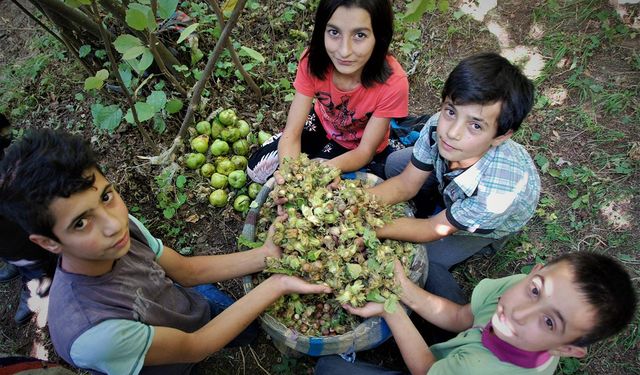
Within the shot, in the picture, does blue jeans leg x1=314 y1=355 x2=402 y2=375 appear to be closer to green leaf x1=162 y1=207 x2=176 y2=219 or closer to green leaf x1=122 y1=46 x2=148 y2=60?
green leaf x1=162 y1=207 x2=176 y2=219

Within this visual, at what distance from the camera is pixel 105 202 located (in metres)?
1.78

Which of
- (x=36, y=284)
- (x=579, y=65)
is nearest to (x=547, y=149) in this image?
(x=579, y=65)

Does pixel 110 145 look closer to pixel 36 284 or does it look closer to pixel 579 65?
pixel 36 284

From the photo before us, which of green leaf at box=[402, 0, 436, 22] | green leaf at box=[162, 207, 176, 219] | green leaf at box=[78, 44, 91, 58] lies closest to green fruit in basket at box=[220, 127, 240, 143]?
green leaf at box=[162, 207, 176, 219]

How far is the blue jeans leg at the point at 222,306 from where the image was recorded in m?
2.88

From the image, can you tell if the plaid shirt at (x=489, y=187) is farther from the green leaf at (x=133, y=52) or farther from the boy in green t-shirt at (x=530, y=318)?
the green leaf at (x=133, y=52)

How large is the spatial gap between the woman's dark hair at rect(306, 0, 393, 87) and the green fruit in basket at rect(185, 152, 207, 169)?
1.28 meters

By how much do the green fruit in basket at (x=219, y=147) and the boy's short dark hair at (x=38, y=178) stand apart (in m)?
1.94

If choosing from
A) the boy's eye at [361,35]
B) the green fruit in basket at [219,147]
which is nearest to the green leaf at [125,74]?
the green fruit in basket at [219,147]

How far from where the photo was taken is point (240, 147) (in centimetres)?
370

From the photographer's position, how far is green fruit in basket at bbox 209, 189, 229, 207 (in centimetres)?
352

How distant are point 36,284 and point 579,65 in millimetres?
5281

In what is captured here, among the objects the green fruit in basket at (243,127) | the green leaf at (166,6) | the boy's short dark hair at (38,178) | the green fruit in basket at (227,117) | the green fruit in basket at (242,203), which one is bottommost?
the green fruit in basket at (242,203)

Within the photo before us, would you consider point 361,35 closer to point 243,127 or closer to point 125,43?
point 125,43
